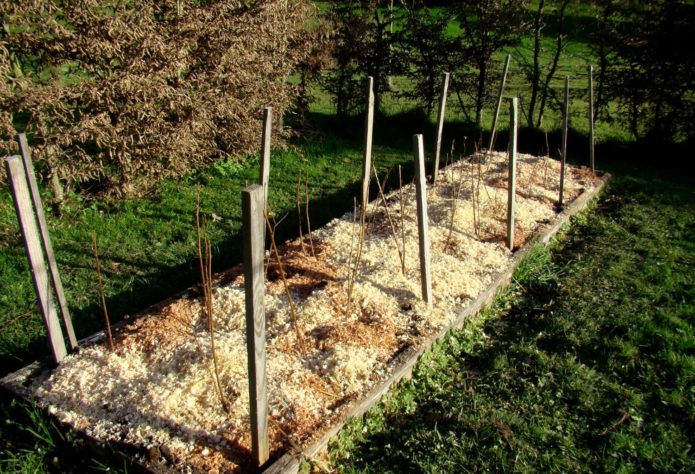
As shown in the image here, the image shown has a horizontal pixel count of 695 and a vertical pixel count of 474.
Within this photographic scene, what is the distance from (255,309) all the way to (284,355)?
3.96ft

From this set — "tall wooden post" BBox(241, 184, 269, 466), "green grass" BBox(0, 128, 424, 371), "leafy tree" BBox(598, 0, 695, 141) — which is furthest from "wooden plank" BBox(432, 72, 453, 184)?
"leafy tree" BBox(598, 0, 695, 141)

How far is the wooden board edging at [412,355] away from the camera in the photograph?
2.58m

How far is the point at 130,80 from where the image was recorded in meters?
5.28

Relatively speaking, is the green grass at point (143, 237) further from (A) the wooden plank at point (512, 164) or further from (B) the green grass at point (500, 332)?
(A) the wooden plank at point (512, 164)

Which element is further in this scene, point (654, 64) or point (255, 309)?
point (654, 64)

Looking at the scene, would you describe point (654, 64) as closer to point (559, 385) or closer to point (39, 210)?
point (559, 385)

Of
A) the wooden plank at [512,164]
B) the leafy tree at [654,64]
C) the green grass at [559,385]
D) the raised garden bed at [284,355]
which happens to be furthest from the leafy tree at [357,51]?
the green grass at [559,385]

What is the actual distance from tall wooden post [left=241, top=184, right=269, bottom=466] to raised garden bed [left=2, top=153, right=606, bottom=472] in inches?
9.1

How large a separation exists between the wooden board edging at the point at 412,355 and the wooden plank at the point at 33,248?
1.64 m

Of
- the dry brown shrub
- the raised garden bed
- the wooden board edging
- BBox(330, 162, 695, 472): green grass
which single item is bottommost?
BBox(330, 162, 695, 472): green grass

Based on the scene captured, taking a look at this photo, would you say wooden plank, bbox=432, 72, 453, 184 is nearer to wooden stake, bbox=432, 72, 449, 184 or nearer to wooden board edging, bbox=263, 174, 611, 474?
wooden stake, bbox=432, 72, 449, 184

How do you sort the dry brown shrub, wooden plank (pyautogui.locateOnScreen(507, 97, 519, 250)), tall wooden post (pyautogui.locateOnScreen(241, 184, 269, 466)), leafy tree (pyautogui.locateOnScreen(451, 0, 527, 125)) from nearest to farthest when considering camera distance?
tall wooden post (pyautogui.locateOnScreen(241, 184, 269, 466)), wooden plank (pyautogui.locateOnScreen(507, 97, 519, 250)), the dry brown shrub, leafy tree (pyautogui.locateOnScreen(451, 0, 527, 125))

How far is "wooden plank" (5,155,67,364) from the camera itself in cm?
264

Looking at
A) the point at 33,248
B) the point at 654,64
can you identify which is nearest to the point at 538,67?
the point at 654,64
